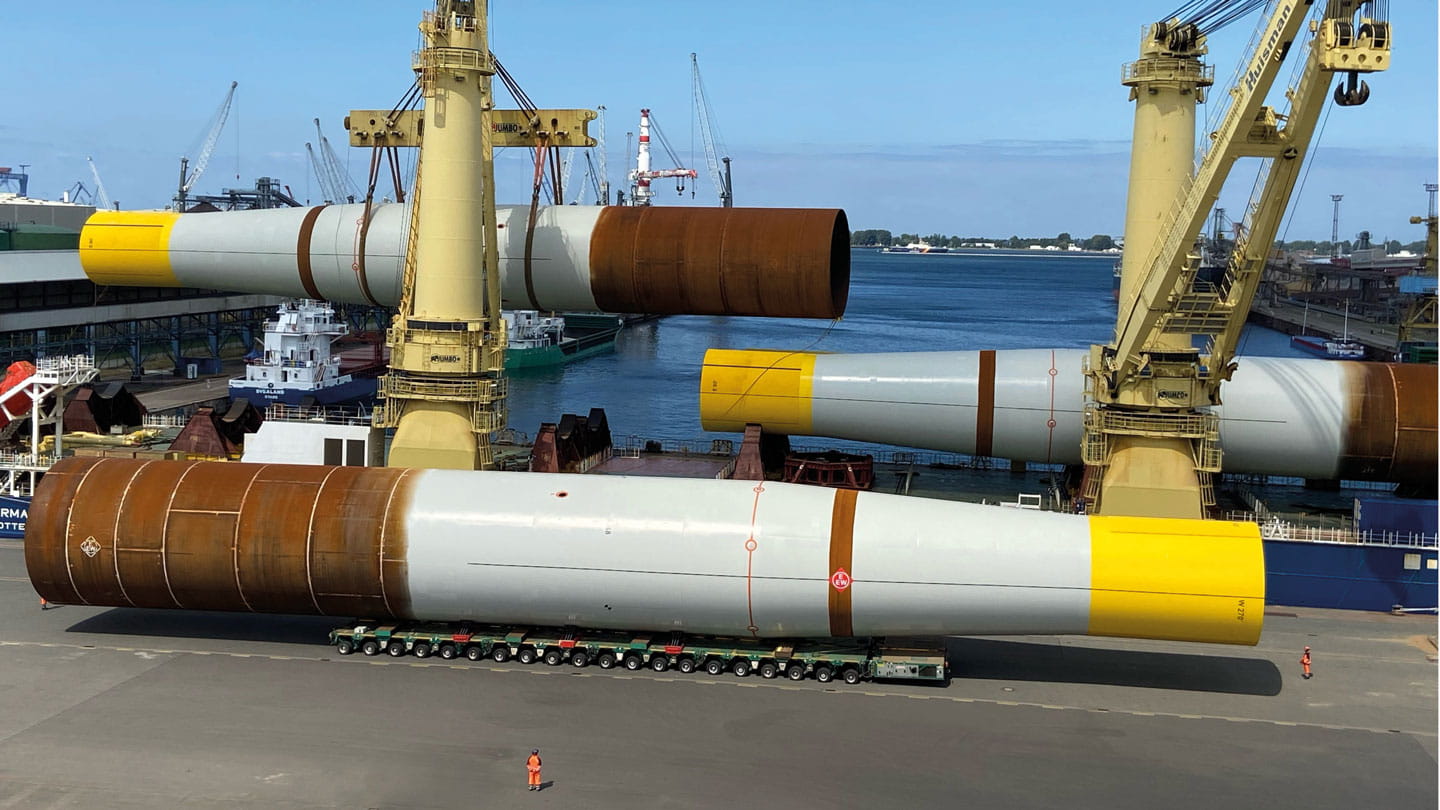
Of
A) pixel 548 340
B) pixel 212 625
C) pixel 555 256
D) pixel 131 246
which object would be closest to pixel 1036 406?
pixel 555 256

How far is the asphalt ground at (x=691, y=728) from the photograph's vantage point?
26719mm

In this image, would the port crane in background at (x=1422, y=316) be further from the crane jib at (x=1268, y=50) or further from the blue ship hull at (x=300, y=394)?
the blue ship hull at (x=300, y=394)

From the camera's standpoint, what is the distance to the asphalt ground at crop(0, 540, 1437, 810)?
26.7 metres

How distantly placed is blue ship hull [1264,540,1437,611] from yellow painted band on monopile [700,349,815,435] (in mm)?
18269

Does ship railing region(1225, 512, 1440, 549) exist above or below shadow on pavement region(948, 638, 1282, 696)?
above

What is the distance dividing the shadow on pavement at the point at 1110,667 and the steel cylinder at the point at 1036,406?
14.9 meters

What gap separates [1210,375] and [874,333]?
123m

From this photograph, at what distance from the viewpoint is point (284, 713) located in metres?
30.5

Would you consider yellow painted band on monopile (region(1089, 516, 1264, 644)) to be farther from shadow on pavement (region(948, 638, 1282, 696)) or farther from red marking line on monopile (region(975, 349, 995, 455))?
red marking line on monopile (region(975, 349, 995, 455))

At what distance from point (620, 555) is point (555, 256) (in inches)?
652

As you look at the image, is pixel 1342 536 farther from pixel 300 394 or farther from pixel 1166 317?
pixel 300 394

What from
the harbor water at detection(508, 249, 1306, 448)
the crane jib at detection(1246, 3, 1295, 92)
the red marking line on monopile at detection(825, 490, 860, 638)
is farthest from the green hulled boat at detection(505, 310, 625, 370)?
the red marking line on monopile at detection(825, 490, 860, 638)

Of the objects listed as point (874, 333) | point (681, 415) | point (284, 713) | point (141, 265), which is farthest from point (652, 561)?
point (874, 333)

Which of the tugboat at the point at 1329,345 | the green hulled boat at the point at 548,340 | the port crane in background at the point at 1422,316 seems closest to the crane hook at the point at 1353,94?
the port crane in background at the point at 1422,316
